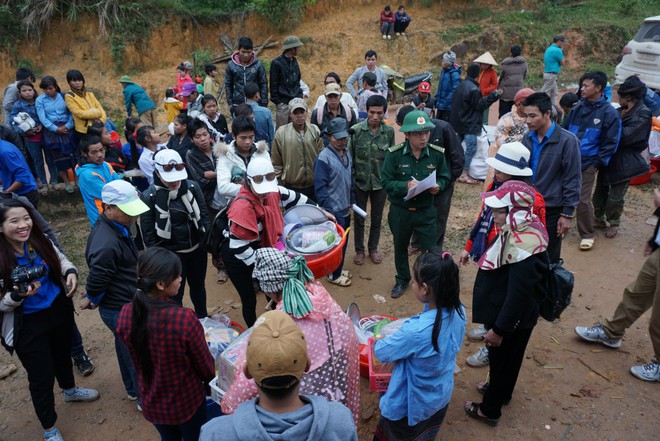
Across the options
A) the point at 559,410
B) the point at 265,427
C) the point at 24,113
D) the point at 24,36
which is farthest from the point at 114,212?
the point at 24,36

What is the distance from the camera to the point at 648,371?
3963 millimetres

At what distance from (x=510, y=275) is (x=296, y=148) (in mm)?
3157

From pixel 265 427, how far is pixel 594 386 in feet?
11.1

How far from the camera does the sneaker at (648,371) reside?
3.94 meters

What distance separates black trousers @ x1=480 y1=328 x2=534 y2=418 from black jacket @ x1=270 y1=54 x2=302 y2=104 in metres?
5.82

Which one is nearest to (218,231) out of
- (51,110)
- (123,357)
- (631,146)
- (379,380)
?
(123,357)

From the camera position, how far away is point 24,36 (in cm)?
1534

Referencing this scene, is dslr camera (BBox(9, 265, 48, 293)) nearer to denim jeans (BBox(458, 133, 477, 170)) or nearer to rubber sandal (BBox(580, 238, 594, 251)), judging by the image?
rubber sandal (BBox(580, 238, 594, 251))

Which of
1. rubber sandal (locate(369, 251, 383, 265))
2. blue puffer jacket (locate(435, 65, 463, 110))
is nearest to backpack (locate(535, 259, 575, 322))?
rubber sandal (locate(369, 251, 383, 265))

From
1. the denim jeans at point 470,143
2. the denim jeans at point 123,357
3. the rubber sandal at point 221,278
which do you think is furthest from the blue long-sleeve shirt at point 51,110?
the denim jeans at point 470,143

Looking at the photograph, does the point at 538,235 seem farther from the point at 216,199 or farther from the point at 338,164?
the point at 216,199

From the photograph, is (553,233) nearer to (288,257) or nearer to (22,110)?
(288,257)

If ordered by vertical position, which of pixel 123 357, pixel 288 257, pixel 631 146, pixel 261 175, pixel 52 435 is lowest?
pixel 52 435

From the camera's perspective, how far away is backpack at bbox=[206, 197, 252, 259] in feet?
12.9
